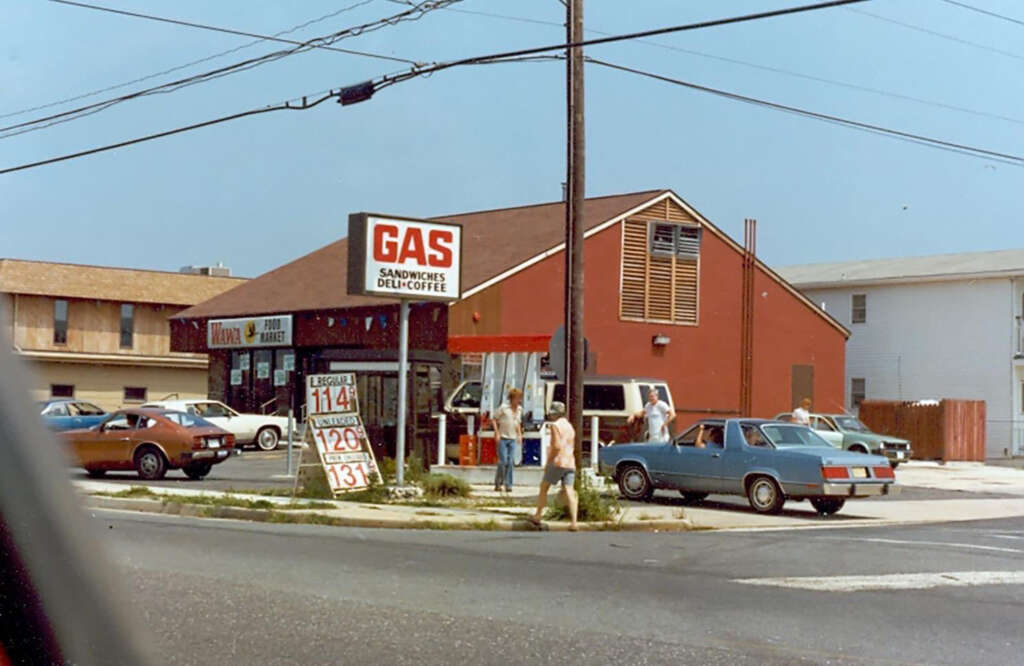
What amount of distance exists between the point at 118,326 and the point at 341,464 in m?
37.0

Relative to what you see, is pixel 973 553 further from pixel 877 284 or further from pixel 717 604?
pixel 877 284

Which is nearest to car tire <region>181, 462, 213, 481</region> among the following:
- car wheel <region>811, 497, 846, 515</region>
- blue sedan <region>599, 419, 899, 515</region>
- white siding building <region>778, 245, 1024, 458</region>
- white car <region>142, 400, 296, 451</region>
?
blue sedan <region>599, 419, 899, 515</region>

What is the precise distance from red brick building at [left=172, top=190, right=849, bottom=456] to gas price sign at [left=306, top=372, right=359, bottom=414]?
11.5 meters

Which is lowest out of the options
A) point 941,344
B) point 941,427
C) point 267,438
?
point 267,438

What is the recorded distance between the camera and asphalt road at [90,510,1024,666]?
8.83 metres

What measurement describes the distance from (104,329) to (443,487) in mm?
36792

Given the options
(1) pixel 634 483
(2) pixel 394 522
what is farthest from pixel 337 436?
(1) pixel 634 483

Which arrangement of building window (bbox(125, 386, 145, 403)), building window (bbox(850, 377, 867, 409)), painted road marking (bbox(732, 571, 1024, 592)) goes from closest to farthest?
painted road marking (bbox(732, 571, 1024, 592)) → building window (bbox(850, 377, 867, 409)) → building window (bbox(125, 386, 145, 403))

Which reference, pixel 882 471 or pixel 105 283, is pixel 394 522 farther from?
pixel 105 283

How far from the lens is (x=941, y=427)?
41.8 meters

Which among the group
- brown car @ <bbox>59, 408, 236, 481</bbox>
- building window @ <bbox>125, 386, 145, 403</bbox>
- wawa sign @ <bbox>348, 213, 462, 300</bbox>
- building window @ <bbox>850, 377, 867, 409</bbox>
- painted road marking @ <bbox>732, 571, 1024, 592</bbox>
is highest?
wawa sign @ <bbox>348, 213, 462, 300</bbox>

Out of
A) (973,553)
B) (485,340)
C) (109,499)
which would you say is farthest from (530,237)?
(973,553)

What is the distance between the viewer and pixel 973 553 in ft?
51.9

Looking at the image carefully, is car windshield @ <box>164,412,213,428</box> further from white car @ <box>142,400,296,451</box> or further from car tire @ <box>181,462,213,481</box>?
white car @ <box>142,400,296,451</box>
